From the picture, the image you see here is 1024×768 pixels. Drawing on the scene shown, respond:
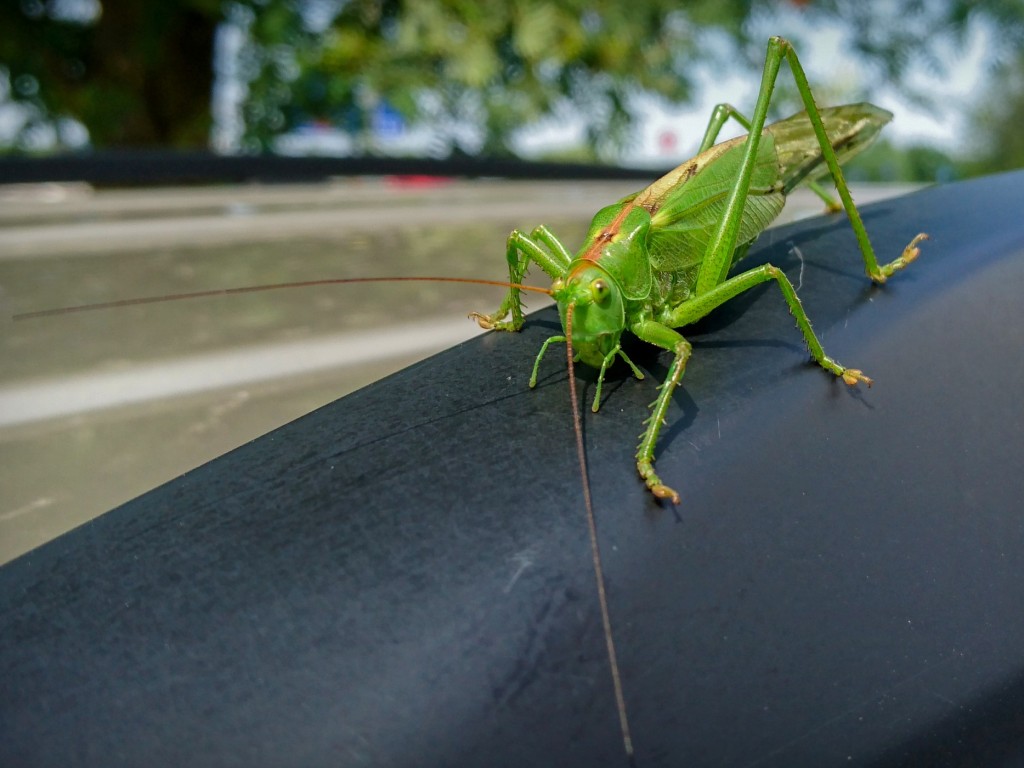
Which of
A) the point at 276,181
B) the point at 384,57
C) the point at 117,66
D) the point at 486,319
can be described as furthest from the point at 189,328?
the point at 117,66

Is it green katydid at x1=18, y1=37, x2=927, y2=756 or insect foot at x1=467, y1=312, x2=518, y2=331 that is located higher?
green katydid at x1=18, y1=37, x2=927, y2=756

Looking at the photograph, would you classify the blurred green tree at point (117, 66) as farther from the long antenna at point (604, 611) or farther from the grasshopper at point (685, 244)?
the long antenna at point (604, 611)

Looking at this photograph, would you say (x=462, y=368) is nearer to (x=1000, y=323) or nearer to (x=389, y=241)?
(x=1000, y=323)

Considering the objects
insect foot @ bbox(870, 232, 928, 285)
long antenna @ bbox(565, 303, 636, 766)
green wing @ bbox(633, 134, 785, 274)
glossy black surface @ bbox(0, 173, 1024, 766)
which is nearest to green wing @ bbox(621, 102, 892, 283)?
green wing @ bbox(633, 134, 785, 274)

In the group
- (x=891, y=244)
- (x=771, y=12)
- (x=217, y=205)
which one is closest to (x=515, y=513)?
(x=891, y=244)

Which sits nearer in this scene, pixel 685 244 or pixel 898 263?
pixel 898 263

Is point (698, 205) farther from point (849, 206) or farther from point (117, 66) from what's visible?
point (117, 66)

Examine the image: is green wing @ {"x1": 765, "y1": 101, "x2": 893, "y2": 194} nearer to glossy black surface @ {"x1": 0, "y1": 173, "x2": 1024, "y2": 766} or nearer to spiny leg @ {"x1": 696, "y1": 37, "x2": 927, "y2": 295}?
spiny leg @ {"x1": 696, "y1": 37, "x2": 927, "y2": 295}
